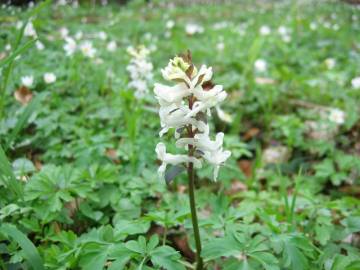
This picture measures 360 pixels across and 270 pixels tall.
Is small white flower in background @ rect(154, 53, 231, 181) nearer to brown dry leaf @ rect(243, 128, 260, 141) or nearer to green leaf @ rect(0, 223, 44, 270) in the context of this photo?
green leaf @ rect(0, 223, 44, 270)

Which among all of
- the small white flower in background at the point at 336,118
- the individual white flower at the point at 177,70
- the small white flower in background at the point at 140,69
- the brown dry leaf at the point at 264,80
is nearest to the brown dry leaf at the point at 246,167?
the small white flower in background at the point at 336,118

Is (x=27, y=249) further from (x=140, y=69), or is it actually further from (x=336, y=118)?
(x=336, y=118)

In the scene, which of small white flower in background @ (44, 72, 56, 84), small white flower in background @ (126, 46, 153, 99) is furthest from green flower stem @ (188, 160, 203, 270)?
small white flower in background @ (44, 72, 56, 84)

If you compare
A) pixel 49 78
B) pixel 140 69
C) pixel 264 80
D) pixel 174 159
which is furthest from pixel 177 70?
pixel 264 80

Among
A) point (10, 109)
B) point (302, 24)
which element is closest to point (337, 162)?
point (10, 109)

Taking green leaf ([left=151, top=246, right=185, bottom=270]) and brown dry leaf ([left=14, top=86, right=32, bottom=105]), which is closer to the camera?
green leaf ([left=151, top=246, right=185, bottom=270])

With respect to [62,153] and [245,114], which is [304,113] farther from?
[62,153]

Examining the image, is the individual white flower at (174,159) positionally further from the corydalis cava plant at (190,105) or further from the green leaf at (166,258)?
the green leaf at (166,258)
